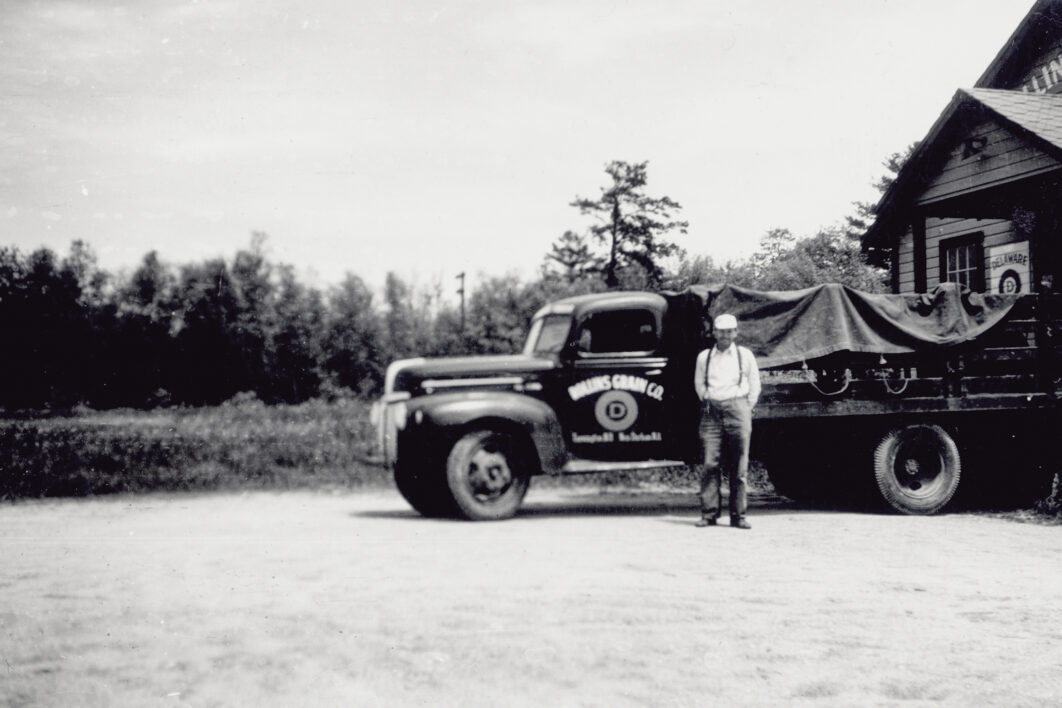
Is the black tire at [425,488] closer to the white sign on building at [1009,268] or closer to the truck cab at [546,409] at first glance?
the truck cab at [546,409]

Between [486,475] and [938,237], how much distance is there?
1254cm

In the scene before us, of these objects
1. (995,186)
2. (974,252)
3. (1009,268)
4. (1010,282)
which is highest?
(995,186)

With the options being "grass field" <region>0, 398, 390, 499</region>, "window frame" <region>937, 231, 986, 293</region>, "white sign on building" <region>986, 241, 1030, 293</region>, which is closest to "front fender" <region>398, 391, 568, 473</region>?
"grass field" <region>0, 398, 390, 499</region>

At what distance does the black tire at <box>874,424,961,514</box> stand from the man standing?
6.26 ft

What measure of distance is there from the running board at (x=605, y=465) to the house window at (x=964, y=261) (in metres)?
9.72

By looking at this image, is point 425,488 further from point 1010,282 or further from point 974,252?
point 974,252

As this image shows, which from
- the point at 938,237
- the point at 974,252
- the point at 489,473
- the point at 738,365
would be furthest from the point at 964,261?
the point at 489,473

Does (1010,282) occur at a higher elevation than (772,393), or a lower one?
higher

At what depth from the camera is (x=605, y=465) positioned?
10398mm

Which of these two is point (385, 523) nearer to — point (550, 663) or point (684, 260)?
point (550, 663)

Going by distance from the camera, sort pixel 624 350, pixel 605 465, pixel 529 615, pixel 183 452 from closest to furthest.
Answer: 1. pixel 529 615
2. pixel 605 465
3. pixel 624 350
4. pixel 183 452

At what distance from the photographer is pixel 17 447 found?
1191 cm

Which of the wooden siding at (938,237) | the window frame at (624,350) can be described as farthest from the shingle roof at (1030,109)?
the window frame at (624,350)

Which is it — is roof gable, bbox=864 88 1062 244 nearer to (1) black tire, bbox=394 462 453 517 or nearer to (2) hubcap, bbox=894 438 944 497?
(2) hubcap, bbox=894 438 944 497
